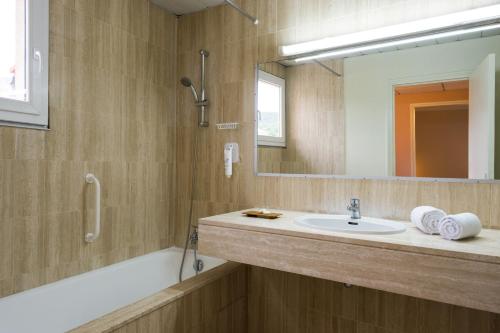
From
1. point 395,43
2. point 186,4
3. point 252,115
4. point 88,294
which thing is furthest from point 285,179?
point 186,4

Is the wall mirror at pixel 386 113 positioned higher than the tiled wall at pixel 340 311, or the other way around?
the wall mirror at pixel 386 113

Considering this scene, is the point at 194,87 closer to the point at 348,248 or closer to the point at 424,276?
the point at 348,248

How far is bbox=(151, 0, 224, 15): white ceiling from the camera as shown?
246cm

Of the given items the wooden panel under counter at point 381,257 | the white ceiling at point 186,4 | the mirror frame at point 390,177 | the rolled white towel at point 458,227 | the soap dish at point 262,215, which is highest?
the white ceiling at point 186,4

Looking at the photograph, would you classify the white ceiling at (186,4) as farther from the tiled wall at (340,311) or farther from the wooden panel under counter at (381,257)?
the tiled wall at (340,311)

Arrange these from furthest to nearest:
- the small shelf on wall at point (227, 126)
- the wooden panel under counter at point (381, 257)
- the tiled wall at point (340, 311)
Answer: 1. the small shelf on wall at point (227, 126)
2. the tiled wall at point (340, 311)
3. the wooden panel under counter at point (381, 257)

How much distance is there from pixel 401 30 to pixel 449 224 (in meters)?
1.09

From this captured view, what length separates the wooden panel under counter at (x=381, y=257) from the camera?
3.94 ft

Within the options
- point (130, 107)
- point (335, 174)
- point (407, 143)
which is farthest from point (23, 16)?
point (407, 143)

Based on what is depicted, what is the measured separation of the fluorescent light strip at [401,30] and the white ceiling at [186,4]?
0.72 metres

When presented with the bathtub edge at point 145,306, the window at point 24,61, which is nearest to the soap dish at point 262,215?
the bathtub edge at point 145,306

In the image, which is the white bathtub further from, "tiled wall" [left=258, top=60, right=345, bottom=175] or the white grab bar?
"tiled wall" [left=258, top=60, right=345, bottom=175]

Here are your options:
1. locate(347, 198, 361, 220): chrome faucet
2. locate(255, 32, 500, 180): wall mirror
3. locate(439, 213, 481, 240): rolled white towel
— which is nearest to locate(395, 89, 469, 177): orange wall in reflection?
locate(255, 32, 500, 180): wall mirror

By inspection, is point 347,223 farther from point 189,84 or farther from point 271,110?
point 189,84
